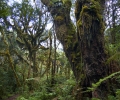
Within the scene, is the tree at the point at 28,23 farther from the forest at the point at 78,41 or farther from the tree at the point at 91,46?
the tree at the point at 91,46

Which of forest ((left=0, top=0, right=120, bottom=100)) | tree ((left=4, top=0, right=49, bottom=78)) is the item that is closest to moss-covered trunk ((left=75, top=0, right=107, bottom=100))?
forest ((left=0, top=0, right=120, bottom=100))

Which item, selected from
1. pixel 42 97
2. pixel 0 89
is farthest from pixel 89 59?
pixel 0 89

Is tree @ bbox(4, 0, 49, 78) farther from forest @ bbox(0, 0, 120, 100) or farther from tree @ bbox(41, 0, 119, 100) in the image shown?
tree @ bbox(41, 0, 119, 100)

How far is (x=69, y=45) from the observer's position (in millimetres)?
8195

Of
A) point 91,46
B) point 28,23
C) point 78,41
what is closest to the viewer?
point 91,46

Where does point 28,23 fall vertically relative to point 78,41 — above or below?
above

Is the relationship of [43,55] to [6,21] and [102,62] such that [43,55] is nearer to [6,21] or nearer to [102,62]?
[6,21]

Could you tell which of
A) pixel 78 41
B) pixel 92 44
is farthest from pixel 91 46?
pixel 78 41

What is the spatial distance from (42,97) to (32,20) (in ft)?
26.8

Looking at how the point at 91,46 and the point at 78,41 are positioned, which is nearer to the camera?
the point at 91,46

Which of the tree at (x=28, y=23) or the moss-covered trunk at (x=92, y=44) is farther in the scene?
the tree at (x=28, y=23)

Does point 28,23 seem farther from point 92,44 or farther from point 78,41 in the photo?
point 92,44

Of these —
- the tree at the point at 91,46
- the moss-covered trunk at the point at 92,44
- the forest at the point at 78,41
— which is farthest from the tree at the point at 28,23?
the moss-covered trunk at the point at 92,44

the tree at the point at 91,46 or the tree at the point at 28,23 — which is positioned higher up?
the tree at the point at 28,23
